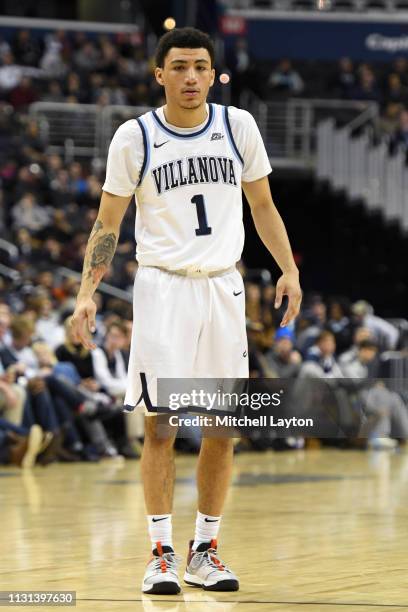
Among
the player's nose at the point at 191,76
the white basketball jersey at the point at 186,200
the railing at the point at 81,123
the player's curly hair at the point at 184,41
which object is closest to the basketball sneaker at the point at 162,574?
the white basketball jersey at the point at 186,200

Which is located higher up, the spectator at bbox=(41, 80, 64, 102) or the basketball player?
the basketball player

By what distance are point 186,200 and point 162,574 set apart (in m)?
1.51

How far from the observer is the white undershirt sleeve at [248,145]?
5.72 meters

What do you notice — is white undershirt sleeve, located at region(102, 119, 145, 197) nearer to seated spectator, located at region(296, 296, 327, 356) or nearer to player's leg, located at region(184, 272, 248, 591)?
player's leg, located at region(184, 272, 248, 591)

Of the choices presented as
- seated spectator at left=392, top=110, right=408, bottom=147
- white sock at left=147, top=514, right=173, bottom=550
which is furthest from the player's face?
seated spectator at left=392, top=110, right=408, bottom=147

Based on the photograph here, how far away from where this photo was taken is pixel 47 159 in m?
20.0

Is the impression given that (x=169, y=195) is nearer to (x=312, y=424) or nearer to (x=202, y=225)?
(x=202, y=225)

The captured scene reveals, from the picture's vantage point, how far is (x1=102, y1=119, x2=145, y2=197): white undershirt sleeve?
5578 mm

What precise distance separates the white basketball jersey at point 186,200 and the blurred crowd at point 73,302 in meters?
0.97

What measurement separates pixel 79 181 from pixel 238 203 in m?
14.2

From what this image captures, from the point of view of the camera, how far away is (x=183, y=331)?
550 centimetres

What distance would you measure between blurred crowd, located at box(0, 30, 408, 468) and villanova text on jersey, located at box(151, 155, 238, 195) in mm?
1179

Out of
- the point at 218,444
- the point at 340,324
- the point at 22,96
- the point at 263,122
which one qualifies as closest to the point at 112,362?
the point at 340,324

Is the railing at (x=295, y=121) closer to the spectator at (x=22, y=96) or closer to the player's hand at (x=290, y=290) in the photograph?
the spectator at (x=22, y=96)
